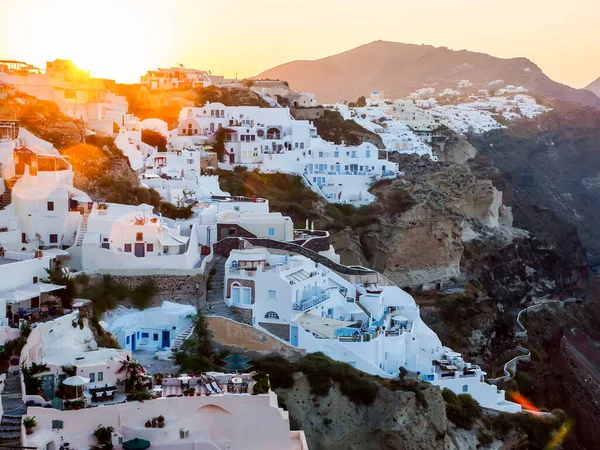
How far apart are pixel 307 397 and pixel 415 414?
112 inches

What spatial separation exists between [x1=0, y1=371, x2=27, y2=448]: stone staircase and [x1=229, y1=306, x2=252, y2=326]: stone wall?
28.9 ft

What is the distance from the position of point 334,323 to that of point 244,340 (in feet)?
10.3

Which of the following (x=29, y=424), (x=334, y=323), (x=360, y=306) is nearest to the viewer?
(x=29, y=424)

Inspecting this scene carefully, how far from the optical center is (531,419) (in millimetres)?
28062

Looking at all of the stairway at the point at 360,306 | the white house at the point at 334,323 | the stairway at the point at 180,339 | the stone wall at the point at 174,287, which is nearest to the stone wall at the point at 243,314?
the white house at the point at 334,323

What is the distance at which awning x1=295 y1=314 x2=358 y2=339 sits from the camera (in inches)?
1084

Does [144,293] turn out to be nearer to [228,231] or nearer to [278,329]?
[278,329]

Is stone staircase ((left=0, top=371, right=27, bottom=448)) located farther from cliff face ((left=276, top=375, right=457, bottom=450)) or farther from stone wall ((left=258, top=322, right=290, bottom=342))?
stone wall ((left=258, top=322, right=290, bottom=342))

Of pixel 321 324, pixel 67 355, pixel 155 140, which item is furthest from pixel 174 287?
pixel 155 140

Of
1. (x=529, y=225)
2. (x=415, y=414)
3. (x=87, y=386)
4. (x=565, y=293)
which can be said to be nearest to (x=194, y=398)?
(x=87, y=386)

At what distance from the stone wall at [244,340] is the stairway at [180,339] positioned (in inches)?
21.6

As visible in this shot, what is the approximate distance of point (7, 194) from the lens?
30.2m

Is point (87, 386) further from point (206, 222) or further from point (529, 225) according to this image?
point (529, 225)

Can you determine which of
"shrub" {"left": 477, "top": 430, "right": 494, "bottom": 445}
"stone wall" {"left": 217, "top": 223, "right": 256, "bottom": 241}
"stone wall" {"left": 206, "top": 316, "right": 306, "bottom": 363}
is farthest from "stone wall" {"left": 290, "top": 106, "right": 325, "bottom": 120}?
"shrub" {"left": 477, "top": 430, "right": 494, "bottom": 445}
